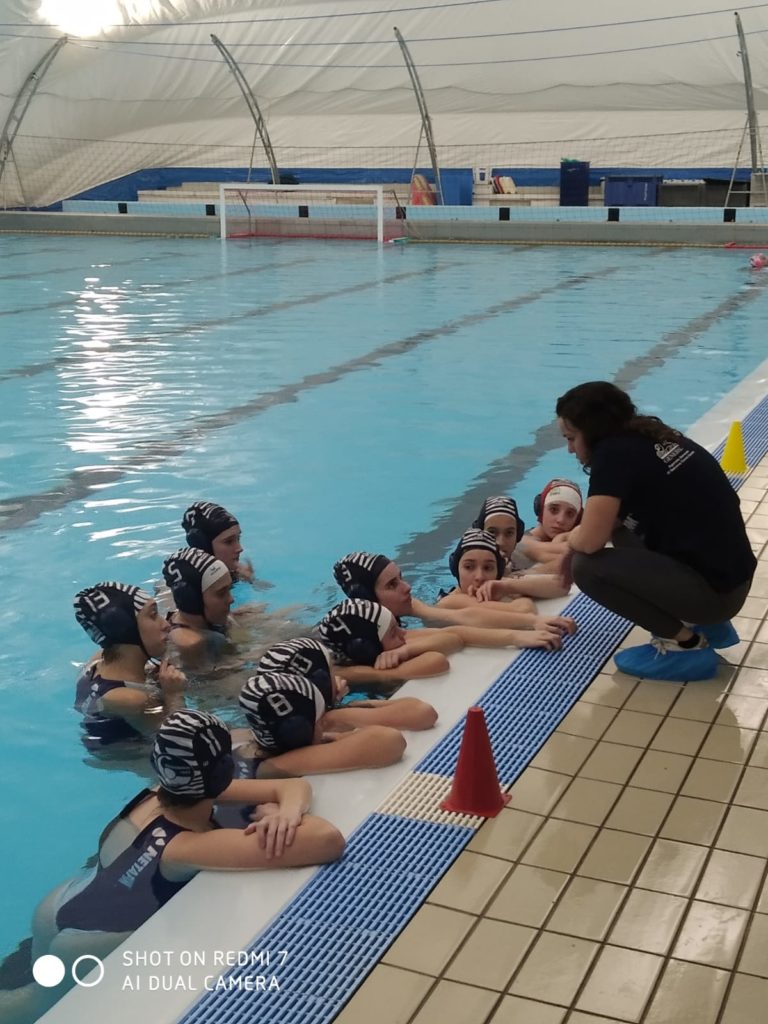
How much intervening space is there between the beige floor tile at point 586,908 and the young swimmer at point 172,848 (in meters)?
0.57

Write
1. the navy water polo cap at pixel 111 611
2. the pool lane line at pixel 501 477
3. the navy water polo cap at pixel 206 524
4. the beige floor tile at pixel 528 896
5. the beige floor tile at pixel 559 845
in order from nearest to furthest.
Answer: the beige floor tile at pixel 528 896 < the beige floor tile at pixel 559 845 < the navy water polo cap at pixel 111 611 < the navy water polo cap at pixel 206 524 < the pool lane line at pixel 501 477

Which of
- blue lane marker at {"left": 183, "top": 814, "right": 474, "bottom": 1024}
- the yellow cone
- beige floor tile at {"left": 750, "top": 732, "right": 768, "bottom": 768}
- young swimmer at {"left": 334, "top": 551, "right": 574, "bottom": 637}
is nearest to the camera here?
blue lane marker at {"left": 183, "top": 814, "right": 474, "bottom": 1024}

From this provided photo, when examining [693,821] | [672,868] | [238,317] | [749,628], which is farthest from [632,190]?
[672,868]

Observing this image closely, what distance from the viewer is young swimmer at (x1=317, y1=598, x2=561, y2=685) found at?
4.14m

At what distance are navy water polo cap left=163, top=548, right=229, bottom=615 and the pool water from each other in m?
0.50

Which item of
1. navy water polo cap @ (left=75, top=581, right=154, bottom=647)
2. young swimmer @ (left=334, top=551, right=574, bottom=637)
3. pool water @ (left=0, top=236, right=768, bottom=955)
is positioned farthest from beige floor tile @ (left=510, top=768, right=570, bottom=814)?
navy water polo cap @ (left=75, top=581, right=154, bottom=647)

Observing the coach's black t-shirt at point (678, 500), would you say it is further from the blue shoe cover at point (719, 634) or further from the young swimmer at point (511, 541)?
the young swimmer at point (511, 541)

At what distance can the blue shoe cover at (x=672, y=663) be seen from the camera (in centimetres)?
391

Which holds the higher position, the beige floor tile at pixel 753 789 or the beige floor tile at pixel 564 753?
the beige floor tile at pixel 753 789

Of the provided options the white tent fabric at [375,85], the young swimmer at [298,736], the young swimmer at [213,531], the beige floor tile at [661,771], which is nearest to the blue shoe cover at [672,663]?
the beige floor tile at [661,771]

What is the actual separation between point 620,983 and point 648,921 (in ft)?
0.77

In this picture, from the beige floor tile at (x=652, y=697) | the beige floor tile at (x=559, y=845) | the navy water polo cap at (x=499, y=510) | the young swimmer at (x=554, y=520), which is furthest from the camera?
the young swimmer at (x=554, y=520)

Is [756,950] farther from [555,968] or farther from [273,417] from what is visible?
[273,417]

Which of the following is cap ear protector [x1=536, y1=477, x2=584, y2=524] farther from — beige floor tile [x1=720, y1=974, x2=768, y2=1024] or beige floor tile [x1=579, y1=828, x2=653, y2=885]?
beige floor tile [x1=720, y1=974, x2=768, y2=1024]
